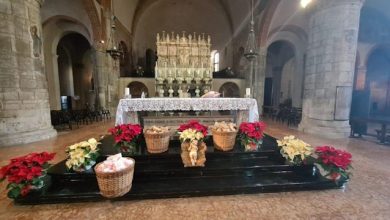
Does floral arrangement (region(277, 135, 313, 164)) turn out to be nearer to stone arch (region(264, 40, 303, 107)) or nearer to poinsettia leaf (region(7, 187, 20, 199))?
poinsettia leaf (region(7, 187, 20, 199))

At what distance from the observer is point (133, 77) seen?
467 inches

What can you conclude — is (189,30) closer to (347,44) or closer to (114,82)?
(114,82)

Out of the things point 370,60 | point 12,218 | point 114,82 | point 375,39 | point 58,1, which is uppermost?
point 58,1

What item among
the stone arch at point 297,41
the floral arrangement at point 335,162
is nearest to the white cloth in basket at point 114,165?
the floral arrangement at point 335,162


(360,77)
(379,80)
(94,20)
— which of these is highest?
(94,20)

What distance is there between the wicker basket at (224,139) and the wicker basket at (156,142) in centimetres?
90

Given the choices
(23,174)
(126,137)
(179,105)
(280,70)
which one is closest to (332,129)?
(179,105)

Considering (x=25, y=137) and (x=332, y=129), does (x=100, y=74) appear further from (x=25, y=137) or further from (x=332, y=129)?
(x=332, y=129)

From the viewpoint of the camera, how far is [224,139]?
318 cm

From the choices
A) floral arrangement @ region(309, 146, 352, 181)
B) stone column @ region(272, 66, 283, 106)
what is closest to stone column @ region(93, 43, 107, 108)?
floral arrangement @ region(309, 146, 352, 181)

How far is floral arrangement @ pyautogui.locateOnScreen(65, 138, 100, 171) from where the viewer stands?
2.59 metres

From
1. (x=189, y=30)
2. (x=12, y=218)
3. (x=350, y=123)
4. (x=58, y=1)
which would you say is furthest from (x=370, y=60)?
(x=58, y=1)

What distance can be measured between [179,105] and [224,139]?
73.2 inches

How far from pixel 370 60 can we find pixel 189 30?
13502mm
